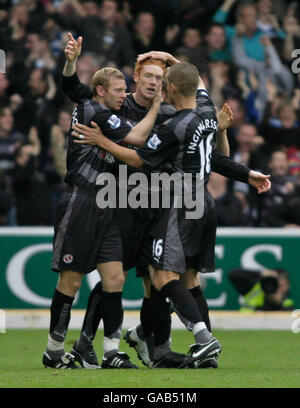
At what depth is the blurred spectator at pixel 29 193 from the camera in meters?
12.5

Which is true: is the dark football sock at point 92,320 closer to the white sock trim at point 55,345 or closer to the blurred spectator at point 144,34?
the white sock trim at point 55,345

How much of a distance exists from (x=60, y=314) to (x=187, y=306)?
94 centimetres

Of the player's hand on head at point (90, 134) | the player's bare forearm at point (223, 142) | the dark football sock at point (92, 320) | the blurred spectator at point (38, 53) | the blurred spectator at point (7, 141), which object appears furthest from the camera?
the blurred spectator at point (38, 53)

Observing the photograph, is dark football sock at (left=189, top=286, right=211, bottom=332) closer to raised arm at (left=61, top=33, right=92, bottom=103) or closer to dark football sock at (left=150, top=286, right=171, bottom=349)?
dark football sock at (left=150, top=286, right=171, bottom=349)

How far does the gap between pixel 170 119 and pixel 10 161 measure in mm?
5402

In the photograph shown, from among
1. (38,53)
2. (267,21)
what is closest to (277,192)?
(267,21)

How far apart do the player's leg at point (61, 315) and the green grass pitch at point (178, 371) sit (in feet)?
0.45

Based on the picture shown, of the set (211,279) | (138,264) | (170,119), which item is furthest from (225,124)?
(211,279)

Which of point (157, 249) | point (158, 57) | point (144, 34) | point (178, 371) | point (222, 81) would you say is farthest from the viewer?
point (144, 34)

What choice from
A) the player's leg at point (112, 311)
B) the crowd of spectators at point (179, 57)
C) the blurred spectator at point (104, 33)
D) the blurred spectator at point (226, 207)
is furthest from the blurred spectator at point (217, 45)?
the player's leg at point (112, 311)

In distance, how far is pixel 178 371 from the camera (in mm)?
7160

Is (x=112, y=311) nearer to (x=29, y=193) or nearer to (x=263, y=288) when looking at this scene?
(x=263, y=288)

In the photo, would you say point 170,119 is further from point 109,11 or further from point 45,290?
point 109,11

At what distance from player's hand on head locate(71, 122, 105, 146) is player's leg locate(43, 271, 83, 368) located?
A: 913mm
